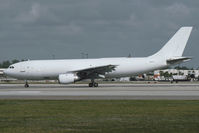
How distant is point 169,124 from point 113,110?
4.94 metres

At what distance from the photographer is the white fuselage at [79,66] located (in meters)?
50.2

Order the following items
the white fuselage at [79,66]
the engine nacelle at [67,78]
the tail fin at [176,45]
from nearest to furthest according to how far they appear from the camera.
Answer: the engine nacelle at [67,78] < the white fuselage at [79,66] < the tail fin at [176,45]

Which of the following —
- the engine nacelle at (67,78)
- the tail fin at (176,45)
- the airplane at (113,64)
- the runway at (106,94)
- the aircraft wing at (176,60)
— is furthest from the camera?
the tail fin at (176,45)

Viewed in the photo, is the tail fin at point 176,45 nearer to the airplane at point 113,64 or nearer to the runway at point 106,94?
the airplane at point 113,64

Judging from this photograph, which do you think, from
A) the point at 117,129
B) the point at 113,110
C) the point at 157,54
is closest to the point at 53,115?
the point at 113,110

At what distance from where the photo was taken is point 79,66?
168ft

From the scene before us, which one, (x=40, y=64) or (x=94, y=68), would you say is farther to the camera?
(x=40, y=64)

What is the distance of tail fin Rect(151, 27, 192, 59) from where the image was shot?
1989 inches

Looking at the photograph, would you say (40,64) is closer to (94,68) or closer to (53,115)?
(94,68)

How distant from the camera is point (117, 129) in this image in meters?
12.9

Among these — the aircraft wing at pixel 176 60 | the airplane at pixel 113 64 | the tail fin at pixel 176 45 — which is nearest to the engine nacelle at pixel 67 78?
the airplane at pixel 113 64

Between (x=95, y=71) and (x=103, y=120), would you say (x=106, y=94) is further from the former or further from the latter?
(x=95, y=71)

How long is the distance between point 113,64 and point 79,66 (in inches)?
168

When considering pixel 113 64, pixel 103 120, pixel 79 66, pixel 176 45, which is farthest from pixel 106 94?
pixel 176 45
